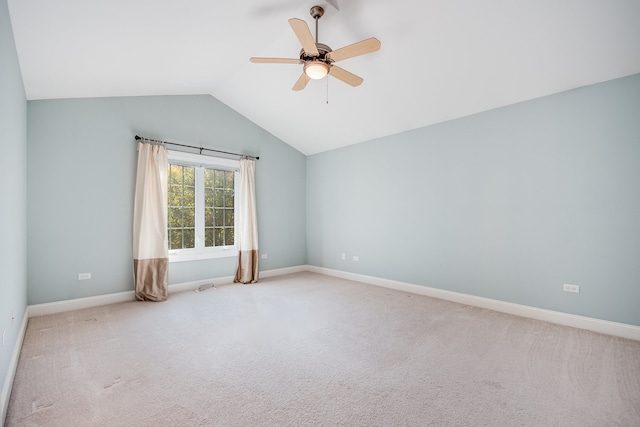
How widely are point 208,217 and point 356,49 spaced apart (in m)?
3.72

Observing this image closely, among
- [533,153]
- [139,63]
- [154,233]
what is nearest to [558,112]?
[533,153]

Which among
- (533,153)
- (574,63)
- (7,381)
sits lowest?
(7,381)

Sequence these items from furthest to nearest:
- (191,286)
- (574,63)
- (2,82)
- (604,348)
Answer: (191,286) < (574,63) < (604,348) < (2,82)

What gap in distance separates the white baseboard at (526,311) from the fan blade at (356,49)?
10.9 ft

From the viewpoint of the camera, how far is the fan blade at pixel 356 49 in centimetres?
237

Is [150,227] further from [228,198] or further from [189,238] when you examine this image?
[228,198]

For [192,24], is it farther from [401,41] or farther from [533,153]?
[533,153]

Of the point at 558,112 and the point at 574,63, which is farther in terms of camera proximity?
the point at 558,112

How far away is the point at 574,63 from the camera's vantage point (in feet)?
9.52

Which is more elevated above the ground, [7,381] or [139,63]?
[139,63]

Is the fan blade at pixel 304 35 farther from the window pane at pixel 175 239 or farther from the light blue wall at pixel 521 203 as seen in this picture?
the window pane at pixel 175 239

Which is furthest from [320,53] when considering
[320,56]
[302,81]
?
[302,81]

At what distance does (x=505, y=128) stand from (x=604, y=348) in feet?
8.25

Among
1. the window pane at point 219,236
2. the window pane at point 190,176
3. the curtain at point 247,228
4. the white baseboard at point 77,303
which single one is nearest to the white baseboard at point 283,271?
the curtain at point 247,228
